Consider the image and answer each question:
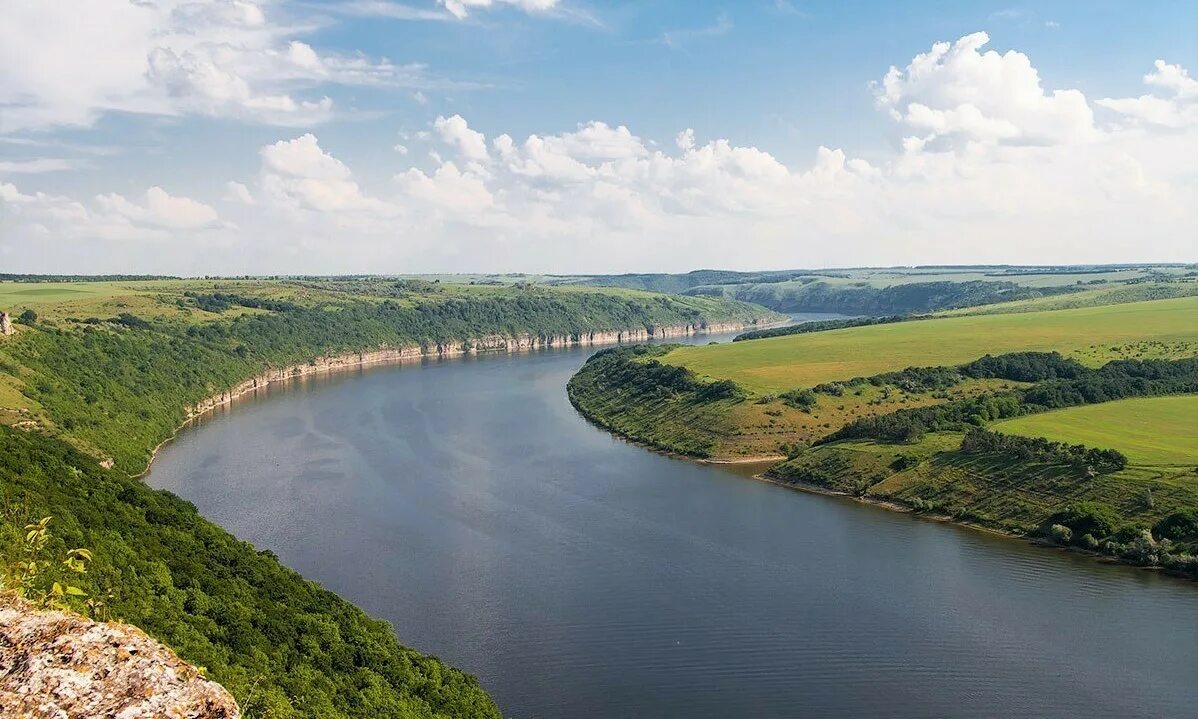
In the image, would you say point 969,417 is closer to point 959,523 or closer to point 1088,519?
point 959,523

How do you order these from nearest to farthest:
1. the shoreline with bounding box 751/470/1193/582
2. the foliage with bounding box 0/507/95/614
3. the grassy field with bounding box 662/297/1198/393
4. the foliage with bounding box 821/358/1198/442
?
the foliage with bounding box 0/507/95/614, the shoreline with bounding box 751/470/1193/582, the foliage with bounding box 821/358/1198/442, the grassy field with bounding box 662/297/1198/393

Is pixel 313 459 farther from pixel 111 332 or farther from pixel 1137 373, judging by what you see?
A: pixel 1137 373

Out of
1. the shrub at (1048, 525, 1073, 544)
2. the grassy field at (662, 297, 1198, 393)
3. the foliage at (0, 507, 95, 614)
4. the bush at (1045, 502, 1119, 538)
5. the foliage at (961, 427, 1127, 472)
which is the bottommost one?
the shrub at (1048, 525, 1073, 544)

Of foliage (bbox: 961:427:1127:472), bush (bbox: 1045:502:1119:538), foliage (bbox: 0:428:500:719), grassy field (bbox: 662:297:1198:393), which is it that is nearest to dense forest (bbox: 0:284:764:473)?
foliage (bbox: 0:428:500:719)

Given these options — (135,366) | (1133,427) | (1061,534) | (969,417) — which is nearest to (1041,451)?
(1061,534)

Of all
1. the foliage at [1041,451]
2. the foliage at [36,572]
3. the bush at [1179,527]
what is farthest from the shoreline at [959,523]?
the foliage at [36,572]

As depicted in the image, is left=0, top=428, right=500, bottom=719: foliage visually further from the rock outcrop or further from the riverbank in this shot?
the riverbank
